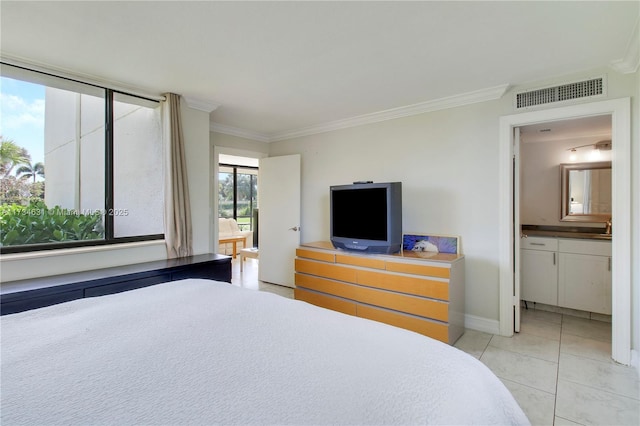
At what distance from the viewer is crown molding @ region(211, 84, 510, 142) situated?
113 inches

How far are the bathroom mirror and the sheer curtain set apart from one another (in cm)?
478

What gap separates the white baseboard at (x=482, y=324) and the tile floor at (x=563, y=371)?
72mm

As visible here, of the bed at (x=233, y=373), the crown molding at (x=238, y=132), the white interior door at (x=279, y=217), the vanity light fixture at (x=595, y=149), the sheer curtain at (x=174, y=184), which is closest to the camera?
the bed at (x=233, y=373)

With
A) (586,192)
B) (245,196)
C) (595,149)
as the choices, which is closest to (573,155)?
(595,149)

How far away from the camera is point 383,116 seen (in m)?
3.58

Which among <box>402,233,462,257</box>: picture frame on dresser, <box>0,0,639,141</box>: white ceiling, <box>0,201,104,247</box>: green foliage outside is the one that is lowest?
<box>402,233,462,257</box>: picture frame on dresser

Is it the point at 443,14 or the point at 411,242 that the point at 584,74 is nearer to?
the point at 443,14

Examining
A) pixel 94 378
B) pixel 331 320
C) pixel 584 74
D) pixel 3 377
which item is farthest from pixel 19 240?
pixel 584 74

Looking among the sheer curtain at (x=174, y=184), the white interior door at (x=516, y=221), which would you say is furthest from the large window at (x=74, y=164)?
the white interior door at (x=516, y=221)

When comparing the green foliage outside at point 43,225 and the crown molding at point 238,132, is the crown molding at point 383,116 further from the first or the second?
the green foliage outside at point 43,225

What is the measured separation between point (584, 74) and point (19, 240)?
478 cm

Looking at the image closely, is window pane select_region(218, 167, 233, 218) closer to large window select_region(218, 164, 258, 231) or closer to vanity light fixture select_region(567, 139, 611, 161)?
large window select_region(218, 164, 258, 231)

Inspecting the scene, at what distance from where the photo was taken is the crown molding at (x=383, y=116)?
288cm

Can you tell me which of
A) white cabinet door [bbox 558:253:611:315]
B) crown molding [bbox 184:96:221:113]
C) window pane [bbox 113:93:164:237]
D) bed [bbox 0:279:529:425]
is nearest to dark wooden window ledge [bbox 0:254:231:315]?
window pane [bbox 113:93:164:237]
